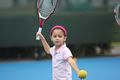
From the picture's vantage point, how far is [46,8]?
4.08 metres

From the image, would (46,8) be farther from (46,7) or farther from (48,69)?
(48,69)

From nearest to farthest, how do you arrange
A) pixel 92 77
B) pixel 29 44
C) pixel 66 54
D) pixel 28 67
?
pixel 66 54 → pixel 92 77 → pixel 28 67 → pixel 29 44

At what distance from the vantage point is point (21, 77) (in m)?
6.23

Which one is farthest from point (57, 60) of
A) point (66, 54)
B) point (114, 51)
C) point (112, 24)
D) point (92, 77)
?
point (114, 51)

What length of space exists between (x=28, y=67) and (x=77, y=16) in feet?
6.49

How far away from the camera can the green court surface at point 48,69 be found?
6.15 m

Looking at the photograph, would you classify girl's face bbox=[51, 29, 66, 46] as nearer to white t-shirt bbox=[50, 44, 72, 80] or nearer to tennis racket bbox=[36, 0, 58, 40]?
white t-shirt bbox=[50, 44, 72, 80]

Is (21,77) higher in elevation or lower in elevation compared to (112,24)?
lower

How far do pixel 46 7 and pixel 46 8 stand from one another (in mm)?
14

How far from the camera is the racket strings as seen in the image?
406 centimetres

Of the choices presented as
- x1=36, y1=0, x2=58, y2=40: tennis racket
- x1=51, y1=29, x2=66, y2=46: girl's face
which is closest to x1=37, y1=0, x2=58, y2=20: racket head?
x1=36, y1=0, x2=58, y2=40: tennis racket

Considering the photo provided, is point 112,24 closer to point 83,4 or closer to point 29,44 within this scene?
point 83,4

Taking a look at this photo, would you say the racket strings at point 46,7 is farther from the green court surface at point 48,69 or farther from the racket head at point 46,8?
the green court surface at point 48,69

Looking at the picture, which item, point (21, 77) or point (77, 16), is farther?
point (77, 16)
